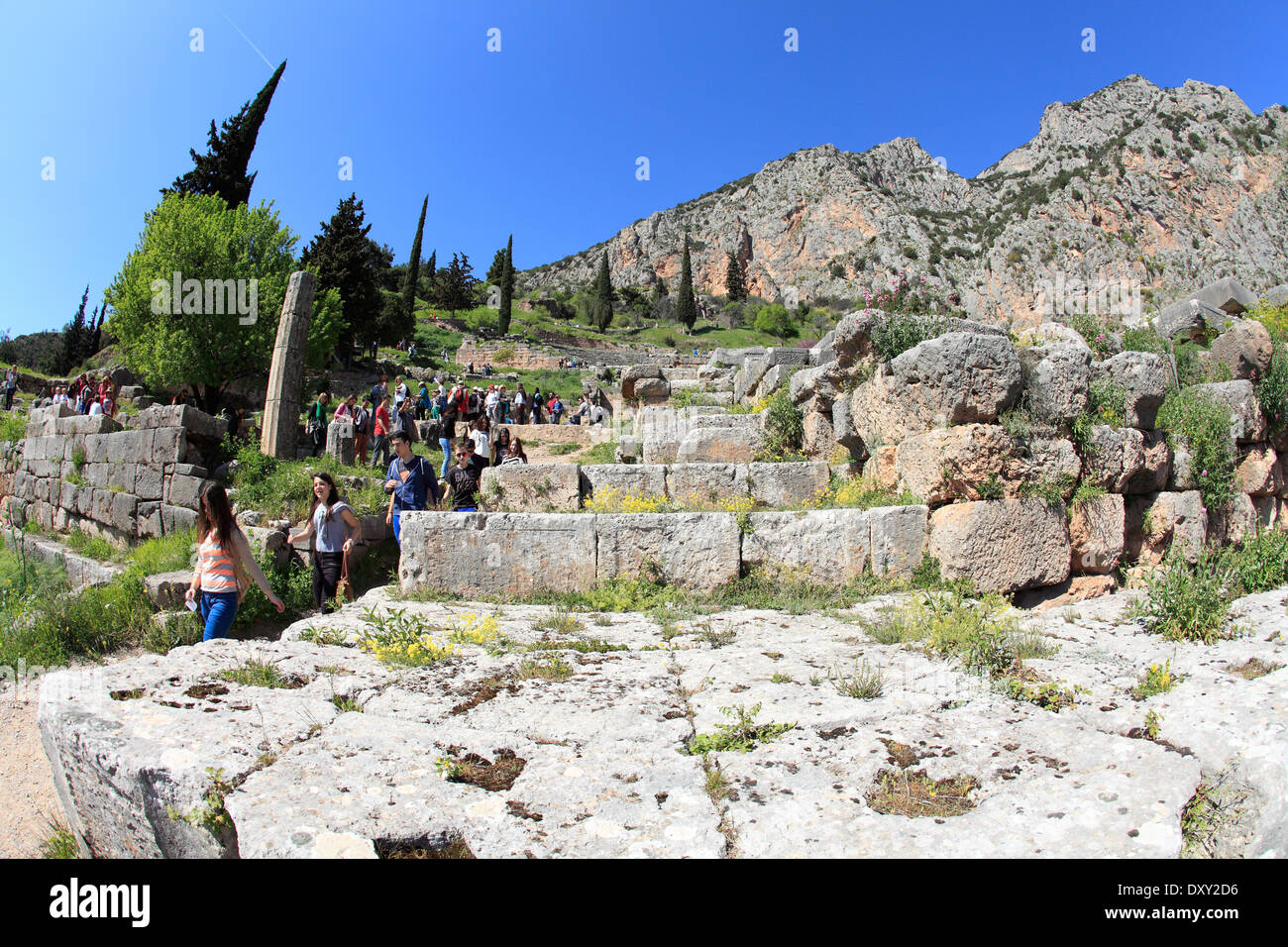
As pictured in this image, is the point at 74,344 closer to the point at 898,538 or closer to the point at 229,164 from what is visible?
the point at 229,164

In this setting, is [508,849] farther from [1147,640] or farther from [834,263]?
[834,263]

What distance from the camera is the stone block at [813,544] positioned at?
6.09m

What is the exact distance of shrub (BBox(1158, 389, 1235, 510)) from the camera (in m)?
6.98

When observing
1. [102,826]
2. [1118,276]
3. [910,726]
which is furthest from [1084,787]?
[1118,276]

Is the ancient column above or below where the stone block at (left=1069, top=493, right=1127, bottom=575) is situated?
above

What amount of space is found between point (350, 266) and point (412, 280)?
14.2 meters

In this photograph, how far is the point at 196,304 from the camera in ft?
95.1

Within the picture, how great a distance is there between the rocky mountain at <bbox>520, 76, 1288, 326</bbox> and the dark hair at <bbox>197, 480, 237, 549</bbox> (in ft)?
46.7

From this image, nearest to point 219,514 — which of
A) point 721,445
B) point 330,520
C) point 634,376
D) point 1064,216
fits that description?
point 330,520

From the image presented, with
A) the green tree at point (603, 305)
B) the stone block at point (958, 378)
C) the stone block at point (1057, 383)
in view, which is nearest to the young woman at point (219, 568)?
the stone block at point (958, 378)

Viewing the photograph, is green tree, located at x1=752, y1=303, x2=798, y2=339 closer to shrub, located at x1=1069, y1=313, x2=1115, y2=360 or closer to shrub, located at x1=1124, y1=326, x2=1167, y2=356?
shrub, located at x1=1124, y1=326, x2=1167, y2=356

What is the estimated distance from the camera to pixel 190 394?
98.8ft

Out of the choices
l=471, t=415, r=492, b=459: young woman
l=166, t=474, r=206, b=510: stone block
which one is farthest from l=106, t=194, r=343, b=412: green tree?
l=471, t=415, r=492, b=459: young woman
